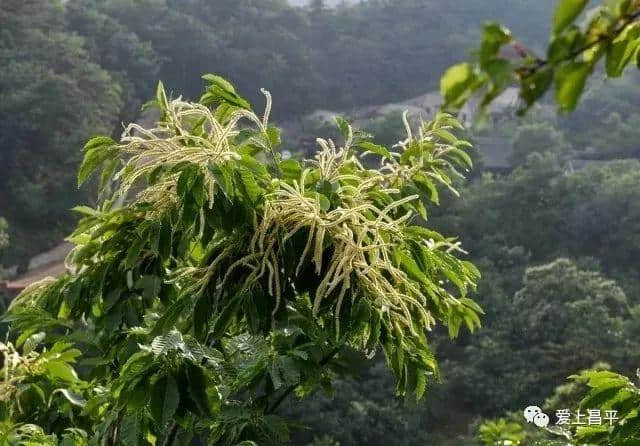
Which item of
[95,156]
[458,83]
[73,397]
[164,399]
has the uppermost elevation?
[458,83]

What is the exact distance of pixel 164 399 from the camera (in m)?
0.91

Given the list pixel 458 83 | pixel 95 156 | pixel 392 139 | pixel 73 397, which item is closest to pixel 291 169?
pixel 95 156

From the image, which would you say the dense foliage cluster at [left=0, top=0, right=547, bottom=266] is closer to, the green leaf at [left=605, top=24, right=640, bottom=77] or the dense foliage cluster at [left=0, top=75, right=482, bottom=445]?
the dense foliage cluster at [left=0, top=75, right=482, bottom=445]

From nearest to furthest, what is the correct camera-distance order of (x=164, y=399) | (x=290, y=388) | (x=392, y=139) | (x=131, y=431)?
(x=164, y=399) < (x=131, y=431) < (x=290, y=388) < (x=392, y=139)

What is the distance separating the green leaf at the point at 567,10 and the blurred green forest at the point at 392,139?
0.12ft

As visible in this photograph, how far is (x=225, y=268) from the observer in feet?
3.38

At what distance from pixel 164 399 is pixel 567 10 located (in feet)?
2.19

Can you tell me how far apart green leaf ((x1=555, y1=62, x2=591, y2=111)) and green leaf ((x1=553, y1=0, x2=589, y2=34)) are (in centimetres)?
5

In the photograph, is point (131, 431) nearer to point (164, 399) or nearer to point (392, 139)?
point (164, 399)

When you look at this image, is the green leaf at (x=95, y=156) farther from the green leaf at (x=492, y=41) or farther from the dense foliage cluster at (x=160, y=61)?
the dense foliage cluster at (x=160, y=61)

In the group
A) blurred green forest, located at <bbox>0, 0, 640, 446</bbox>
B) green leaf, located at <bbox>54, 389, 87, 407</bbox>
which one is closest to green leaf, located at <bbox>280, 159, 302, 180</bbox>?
blurred green forest, located at <bbox>0, 0, 640, 446</bbox>

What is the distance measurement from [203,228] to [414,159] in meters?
0.46

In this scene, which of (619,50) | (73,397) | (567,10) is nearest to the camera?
(567,10)

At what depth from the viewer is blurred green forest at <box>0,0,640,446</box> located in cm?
771
